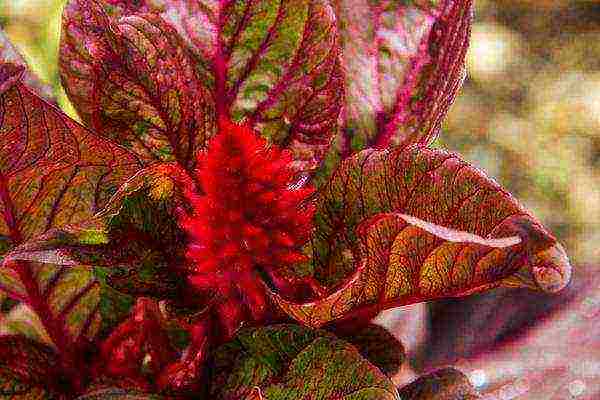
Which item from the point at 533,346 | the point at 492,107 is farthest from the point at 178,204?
the point at 492,107

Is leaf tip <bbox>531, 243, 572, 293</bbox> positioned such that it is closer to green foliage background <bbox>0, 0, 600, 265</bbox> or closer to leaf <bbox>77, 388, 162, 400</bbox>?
leaf <bbox>77, 388, 162, 400</bbox>

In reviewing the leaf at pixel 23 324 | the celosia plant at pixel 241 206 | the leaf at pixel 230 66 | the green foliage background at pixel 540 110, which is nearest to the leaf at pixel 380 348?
the celosia plant at pixel 241 206

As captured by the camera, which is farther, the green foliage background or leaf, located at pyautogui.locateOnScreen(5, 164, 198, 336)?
the green foliage background

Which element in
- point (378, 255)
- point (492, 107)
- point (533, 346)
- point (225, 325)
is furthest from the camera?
point (492, 107)

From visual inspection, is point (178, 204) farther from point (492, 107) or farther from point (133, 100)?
point (492, 107)

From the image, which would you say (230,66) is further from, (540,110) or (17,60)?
(540,110)

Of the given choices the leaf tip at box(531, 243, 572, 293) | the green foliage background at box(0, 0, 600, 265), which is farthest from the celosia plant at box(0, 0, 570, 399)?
the green foliage background at box(0, 0, 600, 265)

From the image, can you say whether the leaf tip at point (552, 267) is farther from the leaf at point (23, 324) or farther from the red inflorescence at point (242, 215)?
the leaf at point (23, 324)
